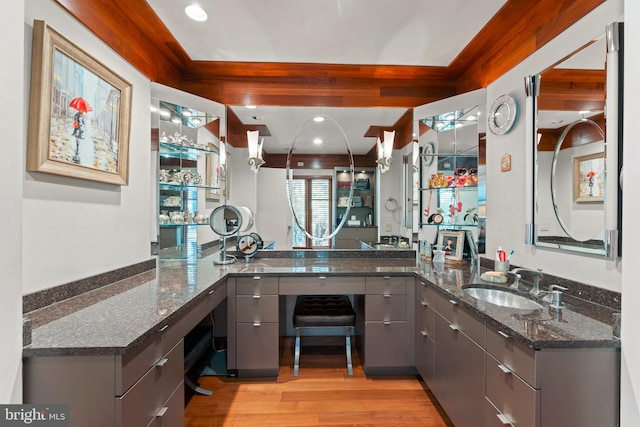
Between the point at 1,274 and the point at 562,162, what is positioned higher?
the point at 562,162

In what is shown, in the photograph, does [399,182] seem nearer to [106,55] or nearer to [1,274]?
[106,55]

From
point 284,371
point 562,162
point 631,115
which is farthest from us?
point 284,371

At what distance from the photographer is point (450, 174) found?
264 cm

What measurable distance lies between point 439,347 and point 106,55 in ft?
9.09

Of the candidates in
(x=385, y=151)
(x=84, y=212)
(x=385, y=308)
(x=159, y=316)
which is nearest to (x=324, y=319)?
(x=385, y=308)

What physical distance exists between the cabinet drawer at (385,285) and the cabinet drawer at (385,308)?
0.13 ft

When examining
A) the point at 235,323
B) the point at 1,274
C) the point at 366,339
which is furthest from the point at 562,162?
the point at 1,274

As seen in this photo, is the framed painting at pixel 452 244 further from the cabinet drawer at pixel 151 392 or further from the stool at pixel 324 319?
the cabinet drawer at pixel 151 392

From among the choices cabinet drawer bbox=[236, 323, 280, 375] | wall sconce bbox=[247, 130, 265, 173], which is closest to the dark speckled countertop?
cabinet drawer bbox=[236, 323, 280, 375]

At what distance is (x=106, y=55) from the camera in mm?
1756

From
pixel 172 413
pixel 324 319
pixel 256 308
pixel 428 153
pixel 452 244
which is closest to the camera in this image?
pixel 172 413

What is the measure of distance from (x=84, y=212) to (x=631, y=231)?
245 cm

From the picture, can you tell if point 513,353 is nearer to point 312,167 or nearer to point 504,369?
point 504,369

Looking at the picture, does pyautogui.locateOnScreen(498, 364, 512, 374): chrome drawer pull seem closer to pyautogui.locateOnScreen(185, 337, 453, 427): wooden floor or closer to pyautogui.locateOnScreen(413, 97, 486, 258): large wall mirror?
pyautogui.locateOnScreen(185, 337, 453, 427): wooden floor
